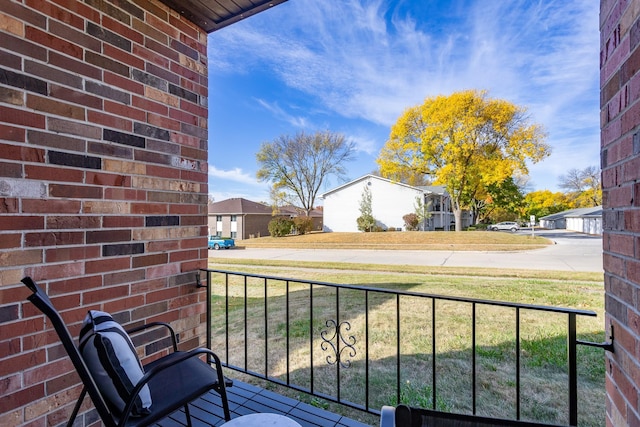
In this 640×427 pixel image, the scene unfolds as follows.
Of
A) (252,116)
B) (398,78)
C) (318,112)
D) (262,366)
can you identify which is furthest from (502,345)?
(318,112)

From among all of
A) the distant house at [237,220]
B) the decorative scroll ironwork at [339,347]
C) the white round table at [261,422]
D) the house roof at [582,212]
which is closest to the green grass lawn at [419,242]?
the house roof at [582,212]

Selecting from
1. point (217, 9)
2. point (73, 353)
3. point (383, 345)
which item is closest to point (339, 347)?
point (383, 345)

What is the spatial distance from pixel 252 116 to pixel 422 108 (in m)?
9.29

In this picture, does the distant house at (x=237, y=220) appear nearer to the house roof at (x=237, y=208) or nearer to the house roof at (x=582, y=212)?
the house roof at (x=237, y=208)

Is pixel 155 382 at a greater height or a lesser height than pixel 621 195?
lesser

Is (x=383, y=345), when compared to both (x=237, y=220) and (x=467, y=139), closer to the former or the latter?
(x=467, y=139)

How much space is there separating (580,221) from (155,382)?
32061 millimetres

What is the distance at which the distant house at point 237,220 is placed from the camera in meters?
23.9

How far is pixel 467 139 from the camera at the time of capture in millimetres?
16203

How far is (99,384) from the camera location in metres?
1.06

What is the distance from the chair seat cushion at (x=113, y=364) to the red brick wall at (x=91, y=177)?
1.28 ft

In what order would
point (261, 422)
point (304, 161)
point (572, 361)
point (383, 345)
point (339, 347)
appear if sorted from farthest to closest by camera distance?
1. point (304, 161)
2. point (383, 345)
3. point (339, 347)
4. point (572, 361)
5. point (261, 422)

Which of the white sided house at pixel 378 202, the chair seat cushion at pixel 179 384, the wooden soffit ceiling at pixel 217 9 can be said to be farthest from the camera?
the white sided house at pixel 378 202

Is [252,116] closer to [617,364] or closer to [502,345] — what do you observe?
[502,345]
